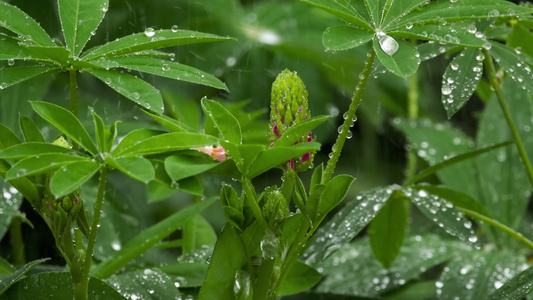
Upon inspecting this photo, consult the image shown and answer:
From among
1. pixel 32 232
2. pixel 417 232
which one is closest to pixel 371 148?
pixel 417 232

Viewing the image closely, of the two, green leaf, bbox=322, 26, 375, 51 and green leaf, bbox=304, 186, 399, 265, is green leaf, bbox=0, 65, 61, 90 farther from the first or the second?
green leaf, bbox=304, 186, 399, 265

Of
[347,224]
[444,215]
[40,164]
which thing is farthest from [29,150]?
[444,215]

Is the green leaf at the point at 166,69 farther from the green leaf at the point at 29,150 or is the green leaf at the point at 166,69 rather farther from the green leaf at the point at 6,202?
the green leaf at the point at 6,202

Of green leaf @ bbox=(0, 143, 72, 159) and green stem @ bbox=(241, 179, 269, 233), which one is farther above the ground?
green leaf @ bbox=(0, 143, 72, 159)

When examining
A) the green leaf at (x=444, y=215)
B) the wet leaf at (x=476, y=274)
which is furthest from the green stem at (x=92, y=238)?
the wet leaf at (x=476, y=274)

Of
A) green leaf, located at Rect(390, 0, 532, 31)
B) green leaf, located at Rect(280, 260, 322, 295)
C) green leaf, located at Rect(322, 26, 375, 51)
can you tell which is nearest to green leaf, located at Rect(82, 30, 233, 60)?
green leaf, located at Rect(322, 26, 375, 51)

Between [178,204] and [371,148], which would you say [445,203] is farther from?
[371,148]

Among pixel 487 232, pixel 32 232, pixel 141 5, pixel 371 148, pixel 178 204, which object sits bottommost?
pixel 487 232
